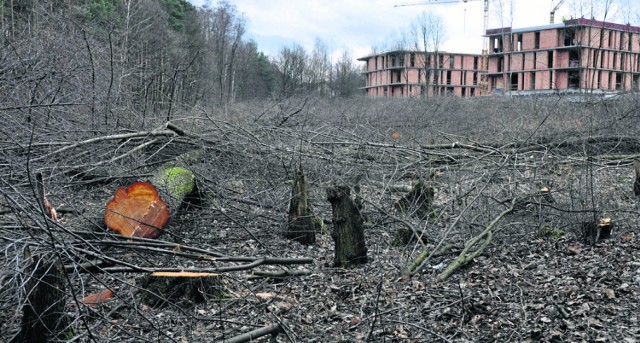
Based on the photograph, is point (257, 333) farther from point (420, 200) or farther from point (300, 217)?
point (420, 200)

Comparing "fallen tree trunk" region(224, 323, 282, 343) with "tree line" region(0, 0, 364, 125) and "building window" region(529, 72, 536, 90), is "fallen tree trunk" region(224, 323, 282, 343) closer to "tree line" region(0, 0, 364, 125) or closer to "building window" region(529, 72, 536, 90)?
"tree line" region(0, 0, 364, 125)

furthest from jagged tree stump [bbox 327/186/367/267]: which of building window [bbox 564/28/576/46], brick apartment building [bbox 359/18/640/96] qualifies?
building window [bbox 564/28/576/46]

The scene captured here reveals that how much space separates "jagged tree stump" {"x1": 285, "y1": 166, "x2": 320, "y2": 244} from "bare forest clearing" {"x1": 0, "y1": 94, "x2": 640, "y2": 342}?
12 cm

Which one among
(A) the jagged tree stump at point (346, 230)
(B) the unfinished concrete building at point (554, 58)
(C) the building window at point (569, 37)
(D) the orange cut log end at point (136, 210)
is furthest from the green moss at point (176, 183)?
(C) the building window at point (569, 37)

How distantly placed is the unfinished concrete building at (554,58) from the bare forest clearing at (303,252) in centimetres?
5090

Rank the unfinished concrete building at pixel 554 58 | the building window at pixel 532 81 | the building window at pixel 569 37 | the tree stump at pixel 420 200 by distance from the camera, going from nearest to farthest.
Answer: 1. the tree stump at pixel 420 200
2. the building window at pixel 569 37
3. the unfinished concrete building at pixel 554 58
4. the building window at pixel 532 81

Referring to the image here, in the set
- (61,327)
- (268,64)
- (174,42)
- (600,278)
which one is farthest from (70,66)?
(268,64)

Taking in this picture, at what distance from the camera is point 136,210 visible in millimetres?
5773

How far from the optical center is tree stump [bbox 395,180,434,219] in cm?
693

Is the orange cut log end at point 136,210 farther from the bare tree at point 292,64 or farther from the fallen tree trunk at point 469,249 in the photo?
the bare tree at point 292,64

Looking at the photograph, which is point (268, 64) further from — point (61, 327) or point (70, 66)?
point (61, 327)

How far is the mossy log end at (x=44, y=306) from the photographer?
3.35 metres

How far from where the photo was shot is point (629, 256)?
504cm

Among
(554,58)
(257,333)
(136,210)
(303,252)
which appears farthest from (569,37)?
(257,333)
